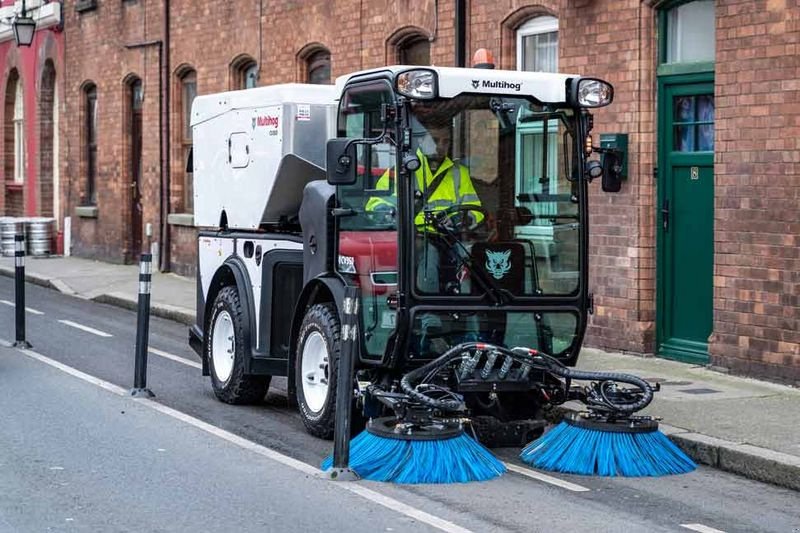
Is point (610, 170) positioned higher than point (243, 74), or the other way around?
point (243, 74)

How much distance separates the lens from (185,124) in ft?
81.5

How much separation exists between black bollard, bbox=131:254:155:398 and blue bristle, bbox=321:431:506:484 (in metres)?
3.47

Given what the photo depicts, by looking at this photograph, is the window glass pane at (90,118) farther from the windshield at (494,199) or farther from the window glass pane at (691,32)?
the windshield at (494,199)

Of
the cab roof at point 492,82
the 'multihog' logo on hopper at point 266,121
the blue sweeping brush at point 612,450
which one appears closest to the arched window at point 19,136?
the 'multihog' logo on hopper at point 266,121

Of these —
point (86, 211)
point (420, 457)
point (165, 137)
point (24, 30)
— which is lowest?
point (420, 457)

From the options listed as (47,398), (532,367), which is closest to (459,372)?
(532,367)

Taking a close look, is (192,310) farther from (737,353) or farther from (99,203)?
(99,203)

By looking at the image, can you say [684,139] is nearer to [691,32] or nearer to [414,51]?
[691,32]

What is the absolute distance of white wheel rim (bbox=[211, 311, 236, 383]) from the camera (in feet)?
38.2

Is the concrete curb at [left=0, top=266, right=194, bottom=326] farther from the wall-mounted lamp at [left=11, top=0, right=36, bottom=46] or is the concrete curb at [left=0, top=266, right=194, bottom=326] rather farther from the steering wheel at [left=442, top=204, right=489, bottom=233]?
the steering wheel at [left=442, top=204, right=489, bottom=233]

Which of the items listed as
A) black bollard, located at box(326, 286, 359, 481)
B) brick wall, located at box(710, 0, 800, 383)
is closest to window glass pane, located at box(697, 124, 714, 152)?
brick wall, located at box(710, 0, 800, 383)

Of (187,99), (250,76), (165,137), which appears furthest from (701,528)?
(165,137)

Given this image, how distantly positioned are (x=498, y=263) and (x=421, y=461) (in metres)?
1.51

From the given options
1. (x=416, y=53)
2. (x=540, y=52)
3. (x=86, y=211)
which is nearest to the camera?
(x=540, y=52)
